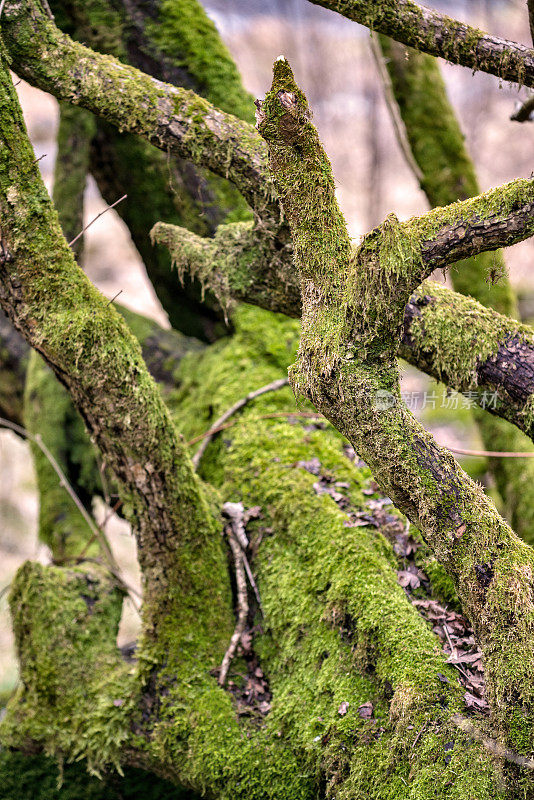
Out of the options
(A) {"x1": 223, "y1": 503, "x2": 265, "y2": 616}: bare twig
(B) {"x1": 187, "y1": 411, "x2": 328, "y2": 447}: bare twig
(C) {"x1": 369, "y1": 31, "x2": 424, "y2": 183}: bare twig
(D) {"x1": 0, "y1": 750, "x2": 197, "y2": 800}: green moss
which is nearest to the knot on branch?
(A) {"x1": 223, "y1": 503, "x2": 265, "y2": 616}: bare twig

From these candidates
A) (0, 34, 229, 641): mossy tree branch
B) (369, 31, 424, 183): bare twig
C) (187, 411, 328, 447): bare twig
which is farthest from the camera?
(369, 31, 424, 183): bare twig

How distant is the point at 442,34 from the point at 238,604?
2.48 meters

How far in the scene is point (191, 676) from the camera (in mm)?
2811

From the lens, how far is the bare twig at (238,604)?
111 inches

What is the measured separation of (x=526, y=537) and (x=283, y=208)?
3.59m

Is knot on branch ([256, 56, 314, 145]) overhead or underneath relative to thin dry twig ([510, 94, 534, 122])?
underneath

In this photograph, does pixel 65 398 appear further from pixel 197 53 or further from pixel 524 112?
pixel 524 112

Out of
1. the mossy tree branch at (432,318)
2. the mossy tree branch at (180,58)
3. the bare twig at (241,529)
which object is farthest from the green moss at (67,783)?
the mossy tree branch at (180,58)

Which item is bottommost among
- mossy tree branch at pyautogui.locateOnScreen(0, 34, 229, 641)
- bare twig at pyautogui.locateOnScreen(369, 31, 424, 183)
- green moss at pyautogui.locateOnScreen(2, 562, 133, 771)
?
green moss at pyautogui.locateOnScreen(2, 562, 133, 771)

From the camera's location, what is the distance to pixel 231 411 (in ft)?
12.9

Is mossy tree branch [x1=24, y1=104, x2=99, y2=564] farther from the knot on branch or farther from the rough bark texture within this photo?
the knot on branch

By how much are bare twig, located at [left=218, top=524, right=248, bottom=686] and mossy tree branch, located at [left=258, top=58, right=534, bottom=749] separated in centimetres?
115

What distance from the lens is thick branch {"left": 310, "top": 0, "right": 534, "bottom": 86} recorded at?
221 centimetres

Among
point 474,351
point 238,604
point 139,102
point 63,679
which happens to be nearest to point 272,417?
point 238,604
